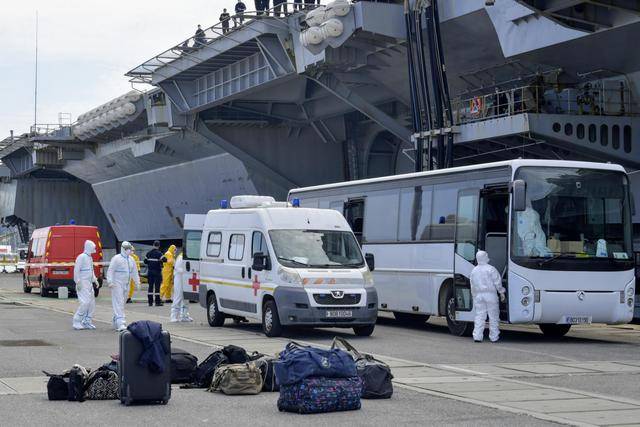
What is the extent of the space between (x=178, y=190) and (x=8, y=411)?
201 ft

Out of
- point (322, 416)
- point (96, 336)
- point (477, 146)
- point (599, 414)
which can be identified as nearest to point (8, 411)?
point (322, 416)

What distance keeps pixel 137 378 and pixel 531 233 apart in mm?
10162

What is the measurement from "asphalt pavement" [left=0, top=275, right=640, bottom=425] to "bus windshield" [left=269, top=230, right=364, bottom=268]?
1.34 m

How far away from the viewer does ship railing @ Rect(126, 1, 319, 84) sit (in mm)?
43469

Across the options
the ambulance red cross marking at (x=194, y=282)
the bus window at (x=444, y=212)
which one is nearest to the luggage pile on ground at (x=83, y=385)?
the bus window at (x=444, y=212)

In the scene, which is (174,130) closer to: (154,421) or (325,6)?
(325,6)

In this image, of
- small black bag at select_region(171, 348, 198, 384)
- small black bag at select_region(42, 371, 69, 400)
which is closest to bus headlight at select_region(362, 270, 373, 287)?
small black bag at select_region(171, 348, 198, 384)

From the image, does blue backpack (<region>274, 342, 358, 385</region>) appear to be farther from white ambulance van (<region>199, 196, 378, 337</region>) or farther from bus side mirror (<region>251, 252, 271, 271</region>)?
bus side mirror (<region>251, 252, 271, 271</region>)

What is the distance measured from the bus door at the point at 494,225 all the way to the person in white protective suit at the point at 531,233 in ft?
1.70

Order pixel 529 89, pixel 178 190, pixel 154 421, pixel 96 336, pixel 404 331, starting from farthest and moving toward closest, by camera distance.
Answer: pixel 178 190 → pixel 529 89 → pixel 404 331 → pixel 96 336 → pixel 154 421

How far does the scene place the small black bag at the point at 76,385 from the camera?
11336 millimetres

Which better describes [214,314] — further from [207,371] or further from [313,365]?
[313,365]

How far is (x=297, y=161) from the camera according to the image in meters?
59.0

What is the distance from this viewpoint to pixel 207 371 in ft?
41.2
